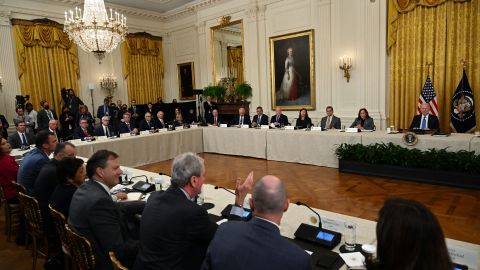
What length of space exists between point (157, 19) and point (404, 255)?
522 inches

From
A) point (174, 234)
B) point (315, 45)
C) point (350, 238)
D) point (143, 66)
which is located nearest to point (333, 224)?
point (350, 238)

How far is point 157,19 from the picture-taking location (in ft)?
42.0

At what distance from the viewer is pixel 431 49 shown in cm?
714

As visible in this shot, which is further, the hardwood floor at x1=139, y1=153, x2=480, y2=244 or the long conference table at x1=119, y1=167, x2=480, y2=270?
the hardwood floor at x1=139, y1=153, x2=480, y2=244

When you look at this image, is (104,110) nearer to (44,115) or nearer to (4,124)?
(44,115)

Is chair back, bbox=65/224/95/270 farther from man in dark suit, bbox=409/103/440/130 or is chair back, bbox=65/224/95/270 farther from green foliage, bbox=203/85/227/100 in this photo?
green foliage, bbox=203/85/227/100

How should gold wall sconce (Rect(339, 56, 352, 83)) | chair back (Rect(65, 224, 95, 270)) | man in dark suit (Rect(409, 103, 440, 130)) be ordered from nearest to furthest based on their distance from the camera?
chair back (Rect(65, 224, 95, 270)) → man in dark suit (Rect(409, 103, 440, 130)) → gold wall sconce (Rect(339, 56, 352, 83))

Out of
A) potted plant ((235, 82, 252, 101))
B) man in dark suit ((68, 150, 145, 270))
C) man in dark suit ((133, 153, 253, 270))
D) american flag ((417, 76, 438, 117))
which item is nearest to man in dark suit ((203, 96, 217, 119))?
potted plant ((235, 82, 252, 101))

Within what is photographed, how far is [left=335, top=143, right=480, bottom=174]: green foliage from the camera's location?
474 cm

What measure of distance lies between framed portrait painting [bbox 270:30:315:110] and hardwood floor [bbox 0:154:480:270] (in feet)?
9.90

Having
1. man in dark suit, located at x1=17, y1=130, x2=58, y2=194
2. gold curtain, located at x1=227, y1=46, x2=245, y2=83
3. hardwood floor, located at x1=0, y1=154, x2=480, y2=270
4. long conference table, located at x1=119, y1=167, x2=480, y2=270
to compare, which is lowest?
hardwood floor, located at x1=0, y1=154, x2=480, y2=270

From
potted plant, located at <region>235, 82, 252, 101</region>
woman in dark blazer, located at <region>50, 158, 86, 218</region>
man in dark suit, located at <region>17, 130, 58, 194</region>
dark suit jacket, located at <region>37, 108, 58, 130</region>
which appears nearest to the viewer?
woman in dark blazer, located at <region>50, 158, 86, 218</region>

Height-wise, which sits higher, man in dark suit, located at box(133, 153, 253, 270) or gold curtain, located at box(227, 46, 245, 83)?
gold curtain, located at box(227, 46, 245, 83)

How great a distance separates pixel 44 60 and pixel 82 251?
955cm
